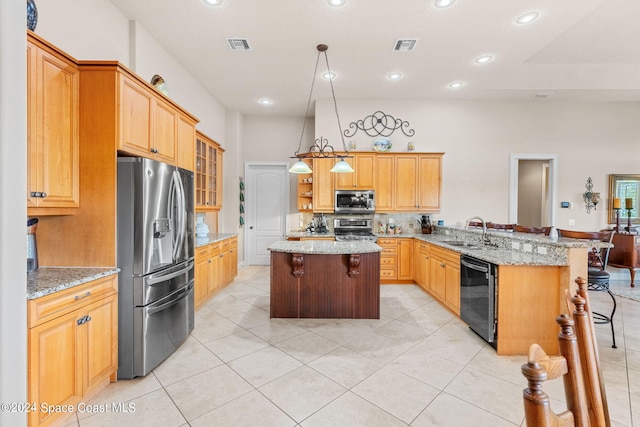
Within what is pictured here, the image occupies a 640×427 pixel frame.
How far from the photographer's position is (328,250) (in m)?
3.18

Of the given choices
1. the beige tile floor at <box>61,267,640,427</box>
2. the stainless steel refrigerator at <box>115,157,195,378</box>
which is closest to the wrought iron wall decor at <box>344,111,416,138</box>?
the beige tile floor at <box>61,267,640,427</box>

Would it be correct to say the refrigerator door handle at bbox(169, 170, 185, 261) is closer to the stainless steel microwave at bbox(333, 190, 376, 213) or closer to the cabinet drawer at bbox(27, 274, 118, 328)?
the cabinet drawer at bbox(27, 274, 118, 328)

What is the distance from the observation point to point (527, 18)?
3037 millimetres

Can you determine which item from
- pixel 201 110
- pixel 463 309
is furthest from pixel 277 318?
pixel 201 110

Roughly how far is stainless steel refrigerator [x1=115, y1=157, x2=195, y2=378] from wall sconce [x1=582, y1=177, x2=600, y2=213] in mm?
6907

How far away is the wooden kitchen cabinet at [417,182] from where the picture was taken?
5.24m

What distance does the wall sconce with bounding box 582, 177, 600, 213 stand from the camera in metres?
5.40

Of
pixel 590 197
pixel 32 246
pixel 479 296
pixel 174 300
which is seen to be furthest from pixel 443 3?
pixel 590 197

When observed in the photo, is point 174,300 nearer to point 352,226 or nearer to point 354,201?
point 354,201

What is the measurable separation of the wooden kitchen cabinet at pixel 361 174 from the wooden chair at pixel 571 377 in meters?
4.32

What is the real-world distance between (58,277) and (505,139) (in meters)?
A: 6.57

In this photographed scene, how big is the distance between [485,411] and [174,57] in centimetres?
492

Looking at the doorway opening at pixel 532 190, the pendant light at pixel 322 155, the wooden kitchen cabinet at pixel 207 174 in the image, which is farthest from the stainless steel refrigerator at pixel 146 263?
the doorway opening at pixel 532 190

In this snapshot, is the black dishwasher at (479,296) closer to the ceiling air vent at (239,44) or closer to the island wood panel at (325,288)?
the island wood panel at (325,288)
